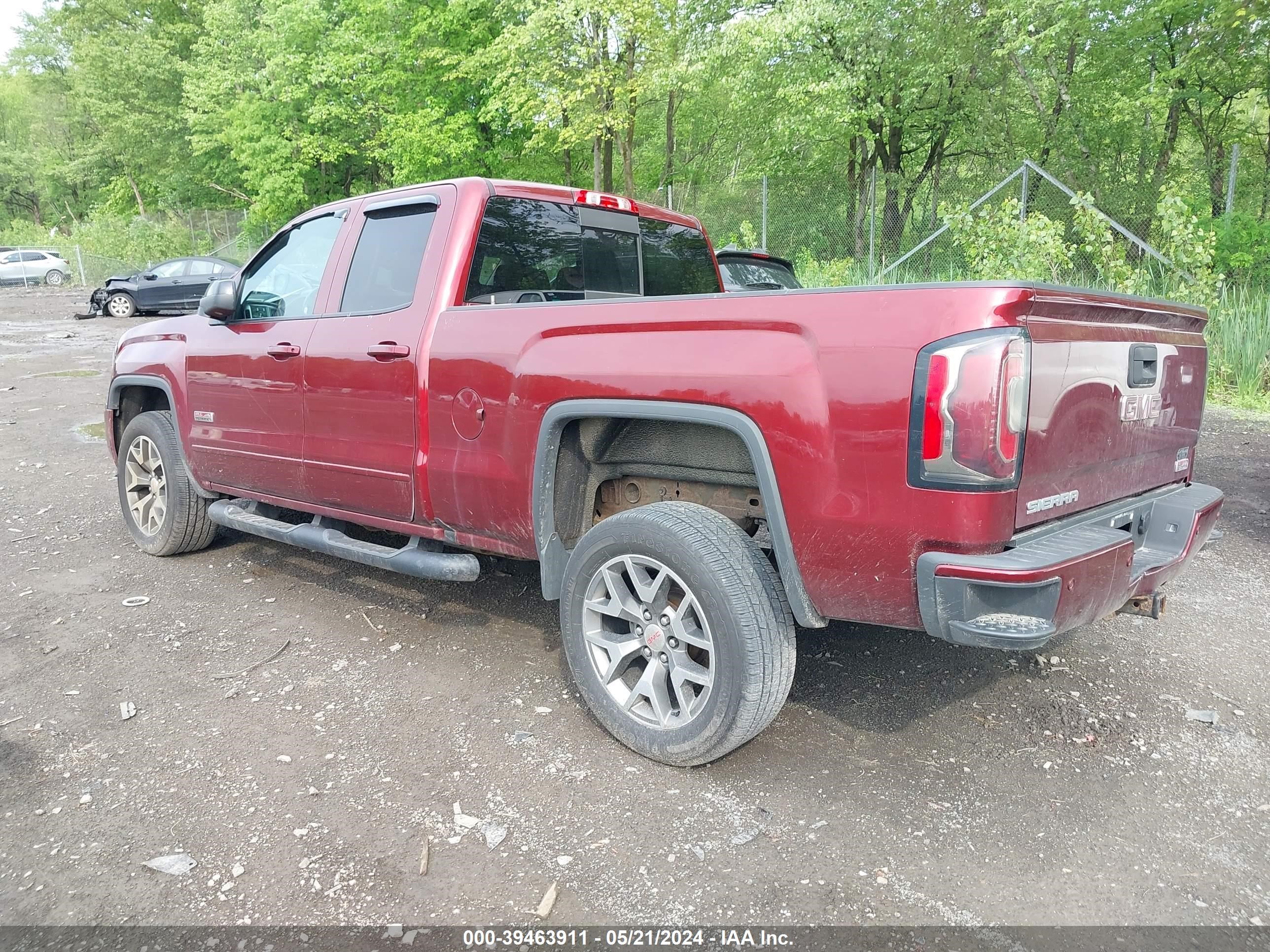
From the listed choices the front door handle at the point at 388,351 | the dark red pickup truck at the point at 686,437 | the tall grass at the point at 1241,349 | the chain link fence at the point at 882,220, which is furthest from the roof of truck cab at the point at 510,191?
the tall grass at the point at 1241,349

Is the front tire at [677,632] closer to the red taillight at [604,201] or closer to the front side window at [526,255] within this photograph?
the front side window at [526,255]

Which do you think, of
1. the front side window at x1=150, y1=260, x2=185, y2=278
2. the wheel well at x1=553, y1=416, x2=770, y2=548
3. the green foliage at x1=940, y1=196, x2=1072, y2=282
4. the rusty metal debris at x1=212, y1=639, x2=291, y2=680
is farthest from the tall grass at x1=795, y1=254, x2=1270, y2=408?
the front side window at x1=150, y1=260, x2=185, y2=278

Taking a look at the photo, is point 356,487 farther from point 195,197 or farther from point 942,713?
point 195,197

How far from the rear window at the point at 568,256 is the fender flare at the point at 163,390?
2.38m

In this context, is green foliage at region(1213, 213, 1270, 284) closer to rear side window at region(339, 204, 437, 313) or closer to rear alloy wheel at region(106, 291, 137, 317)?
rear side window at region(339, 204, 437, 313)

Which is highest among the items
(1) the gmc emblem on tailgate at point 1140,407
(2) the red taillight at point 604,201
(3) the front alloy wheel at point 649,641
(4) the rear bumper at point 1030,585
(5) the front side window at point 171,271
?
(5) the front side window at point 171,271

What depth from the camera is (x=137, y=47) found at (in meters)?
35.7

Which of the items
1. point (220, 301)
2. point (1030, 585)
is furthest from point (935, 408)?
point (220, 301)

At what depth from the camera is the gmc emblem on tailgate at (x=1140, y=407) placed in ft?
8.77

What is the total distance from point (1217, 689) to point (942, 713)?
1128 mm

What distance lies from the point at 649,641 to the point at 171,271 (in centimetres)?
2286

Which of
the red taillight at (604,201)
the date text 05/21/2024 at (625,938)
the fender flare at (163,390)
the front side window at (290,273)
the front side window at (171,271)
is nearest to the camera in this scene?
the date text 05/21/2024 at (625,938)

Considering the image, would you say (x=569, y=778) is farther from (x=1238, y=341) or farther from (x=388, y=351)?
(x=1238, y=341)

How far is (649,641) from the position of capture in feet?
9.31
